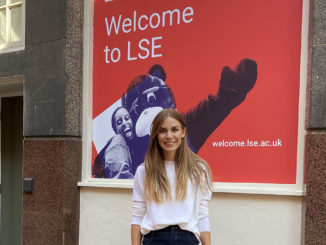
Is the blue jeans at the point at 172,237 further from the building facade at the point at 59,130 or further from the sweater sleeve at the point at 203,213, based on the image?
the building facade at the point at 59,130

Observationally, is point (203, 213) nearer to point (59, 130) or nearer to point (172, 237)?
point (172, 237)

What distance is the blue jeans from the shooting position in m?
2.39

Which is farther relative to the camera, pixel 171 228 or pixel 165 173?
pixel 165 173

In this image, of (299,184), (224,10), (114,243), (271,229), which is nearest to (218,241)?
(271,229)

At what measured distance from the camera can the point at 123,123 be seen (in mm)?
4230

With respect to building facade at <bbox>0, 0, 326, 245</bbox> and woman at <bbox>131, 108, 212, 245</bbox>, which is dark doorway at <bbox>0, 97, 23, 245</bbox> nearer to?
building facade at <bbox>0, 0, 326, 245</bbox>

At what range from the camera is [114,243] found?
4191 mm

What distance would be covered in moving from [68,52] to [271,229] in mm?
2964

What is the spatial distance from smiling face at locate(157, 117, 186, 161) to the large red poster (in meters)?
1.25

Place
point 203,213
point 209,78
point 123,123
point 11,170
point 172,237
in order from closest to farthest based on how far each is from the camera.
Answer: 1. point 172,237
2. point 203,213
3. point 209,78
4. point 123,123
5. point 11,170

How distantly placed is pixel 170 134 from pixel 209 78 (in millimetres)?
1466

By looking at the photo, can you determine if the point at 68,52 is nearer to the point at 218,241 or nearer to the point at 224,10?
the point at 224,10

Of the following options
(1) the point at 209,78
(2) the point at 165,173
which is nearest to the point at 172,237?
(2) the point at 165,173

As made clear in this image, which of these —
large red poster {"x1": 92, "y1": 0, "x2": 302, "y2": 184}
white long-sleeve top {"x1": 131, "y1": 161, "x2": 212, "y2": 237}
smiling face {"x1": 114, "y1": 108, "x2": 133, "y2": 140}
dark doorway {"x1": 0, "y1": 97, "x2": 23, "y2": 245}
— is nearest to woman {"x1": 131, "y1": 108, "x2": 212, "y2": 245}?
white long-sleeve top {"x1": 131, "y1": 161, "x2": 212, "y2": 237}
